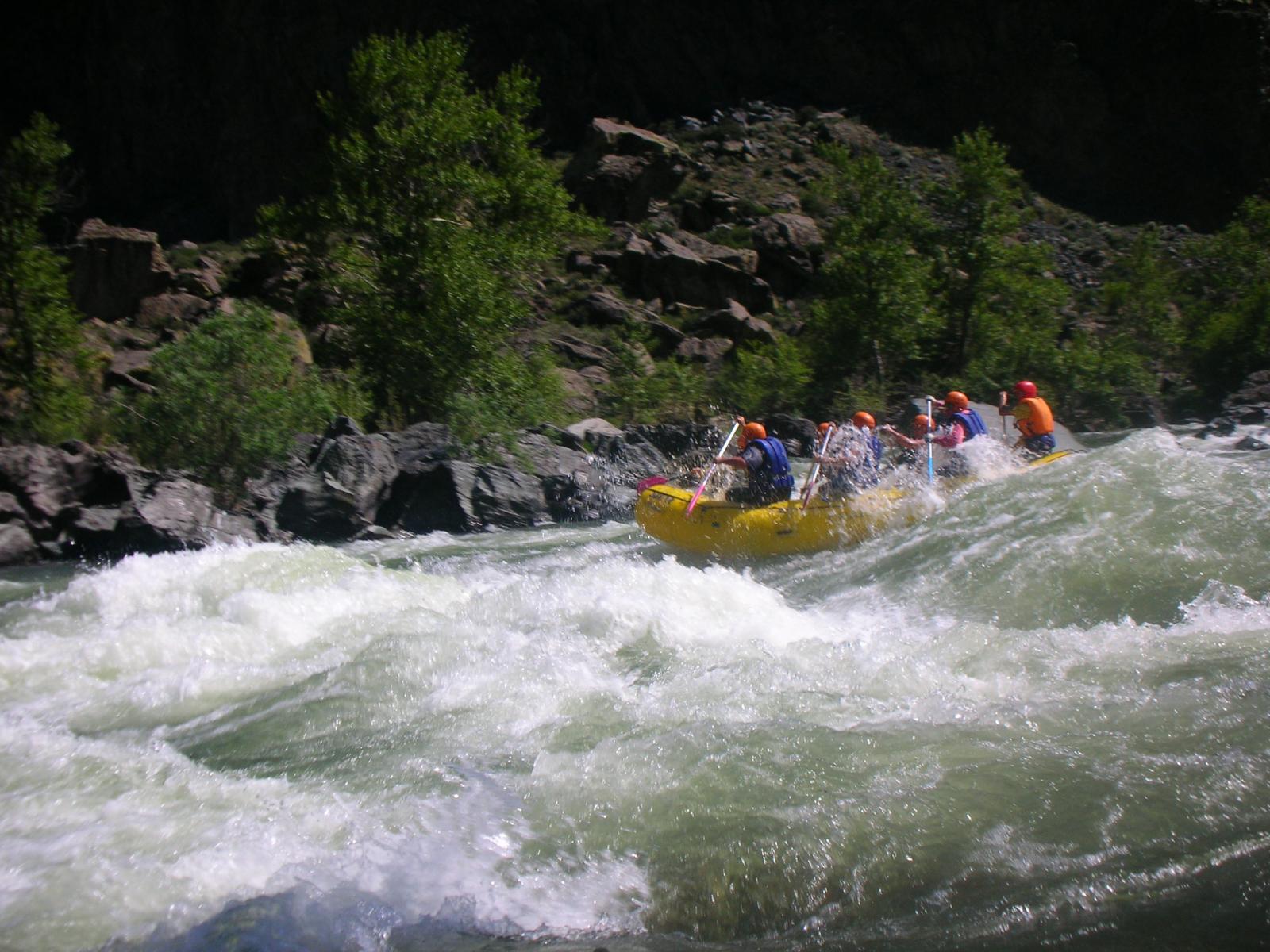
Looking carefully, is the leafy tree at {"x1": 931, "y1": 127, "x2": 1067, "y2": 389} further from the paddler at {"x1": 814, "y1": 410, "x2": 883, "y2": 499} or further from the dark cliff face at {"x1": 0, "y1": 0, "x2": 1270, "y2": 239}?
the dark cliff face at {"x1": 0, "y1": 0, "x2": 1270, "y2": 239}

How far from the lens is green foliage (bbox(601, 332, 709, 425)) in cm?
1894

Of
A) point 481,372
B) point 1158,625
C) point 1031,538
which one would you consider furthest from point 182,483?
point 1158,625

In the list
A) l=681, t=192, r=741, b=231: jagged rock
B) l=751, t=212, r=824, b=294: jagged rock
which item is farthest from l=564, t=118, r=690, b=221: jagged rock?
l=751, t=212, r=824, b=294: jagged rock

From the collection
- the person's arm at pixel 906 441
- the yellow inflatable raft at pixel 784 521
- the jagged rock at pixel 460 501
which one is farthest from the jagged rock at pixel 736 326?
the yellow inflatable raft at pixel 784 521

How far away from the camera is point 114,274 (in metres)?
23.3

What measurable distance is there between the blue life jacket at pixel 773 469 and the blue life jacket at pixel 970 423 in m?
1.68

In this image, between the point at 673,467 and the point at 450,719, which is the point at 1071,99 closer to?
the point at 673,467

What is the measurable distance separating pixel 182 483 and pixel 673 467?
6616 millimetres

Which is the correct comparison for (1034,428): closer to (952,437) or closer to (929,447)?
(952,437)

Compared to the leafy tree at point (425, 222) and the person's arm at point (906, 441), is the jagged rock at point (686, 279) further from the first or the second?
the person's arm at point (906, 441)

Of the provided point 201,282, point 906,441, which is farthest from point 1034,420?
point 201,282

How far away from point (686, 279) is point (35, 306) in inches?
691

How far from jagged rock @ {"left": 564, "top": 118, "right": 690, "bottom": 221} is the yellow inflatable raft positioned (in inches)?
951

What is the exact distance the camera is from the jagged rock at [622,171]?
32.8 meters
